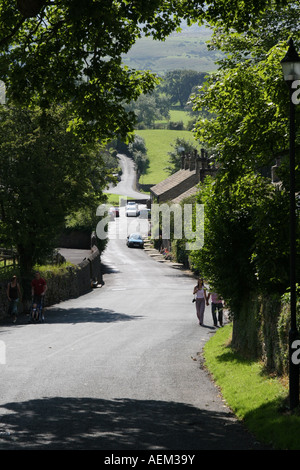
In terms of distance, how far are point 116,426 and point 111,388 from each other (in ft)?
11.1

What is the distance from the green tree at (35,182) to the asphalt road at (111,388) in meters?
4.98

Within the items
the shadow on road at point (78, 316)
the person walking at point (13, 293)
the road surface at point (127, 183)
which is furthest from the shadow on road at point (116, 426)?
the road surface at point (127, 183)

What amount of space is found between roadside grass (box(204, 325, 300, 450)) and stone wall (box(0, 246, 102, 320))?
13.6 m

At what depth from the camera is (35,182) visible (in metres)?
33.0

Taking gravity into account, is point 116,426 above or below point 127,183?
below

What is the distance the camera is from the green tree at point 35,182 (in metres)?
32.7

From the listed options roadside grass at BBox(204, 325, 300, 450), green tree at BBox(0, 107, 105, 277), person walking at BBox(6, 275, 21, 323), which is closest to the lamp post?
roadside grass at BBox(204, 325, 300, 450)

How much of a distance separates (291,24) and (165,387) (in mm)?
19677

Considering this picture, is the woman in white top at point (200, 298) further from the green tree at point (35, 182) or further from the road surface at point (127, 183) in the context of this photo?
the road surface at point (127, 183)

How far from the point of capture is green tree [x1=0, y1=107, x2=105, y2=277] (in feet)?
107

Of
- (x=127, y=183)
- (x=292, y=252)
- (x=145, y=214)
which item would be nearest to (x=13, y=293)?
(x=292, y=252)

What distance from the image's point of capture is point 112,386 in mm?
14414

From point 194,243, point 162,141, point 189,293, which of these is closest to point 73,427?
point 194,243

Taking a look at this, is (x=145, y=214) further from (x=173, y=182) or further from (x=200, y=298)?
(x=200, y=298)
